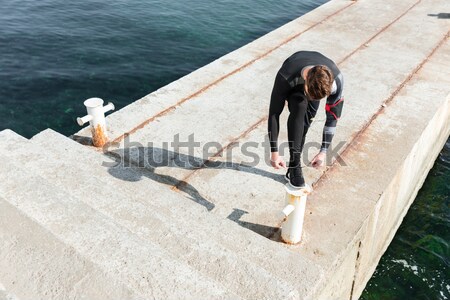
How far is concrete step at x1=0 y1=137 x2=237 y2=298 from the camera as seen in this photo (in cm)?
284

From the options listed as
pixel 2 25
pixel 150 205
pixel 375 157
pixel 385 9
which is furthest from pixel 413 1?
pixel 2 25

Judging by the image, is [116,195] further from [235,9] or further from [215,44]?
[235,9]

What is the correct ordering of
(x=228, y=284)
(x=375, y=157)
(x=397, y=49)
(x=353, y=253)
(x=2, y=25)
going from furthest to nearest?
(x=2, y=25)
(x=397, y=49)
(x=375, y=157)
(x=353, y=253)
(x=228, y=284)

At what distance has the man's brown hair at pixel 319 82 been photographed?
136 inches

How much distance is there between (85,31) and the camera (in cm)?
1382

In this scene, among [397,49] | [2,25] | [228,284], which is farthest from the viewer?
[2,25]

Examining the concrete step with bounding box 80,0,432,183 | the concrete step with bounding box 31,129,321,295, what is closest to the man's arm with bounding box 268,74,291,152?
the concrete step with bounding box 31,129,321,295

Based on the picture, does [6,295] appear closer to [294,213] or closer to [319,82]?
[294,213]

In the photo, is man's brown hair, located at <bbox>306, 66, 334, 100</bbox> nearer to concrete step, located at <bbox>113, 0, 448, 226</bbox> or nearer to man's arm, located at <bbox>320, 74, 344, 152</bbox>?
man's arm, located at <bbox>320, 74, 344, 152</bbox>

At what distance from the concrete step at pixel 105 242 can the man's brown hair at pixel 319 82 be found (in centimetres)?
188

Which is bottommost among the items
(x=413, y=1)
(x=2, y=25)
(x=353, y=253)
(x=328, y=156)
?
(x=2, y=25)

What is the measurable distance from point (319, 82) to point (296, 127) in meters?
0.74

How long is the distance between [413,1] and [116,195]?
12.7 meters

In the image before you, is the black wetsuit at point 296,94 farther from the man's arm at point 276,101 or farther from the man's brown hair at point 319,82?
the man's brown hair at point 319,82
